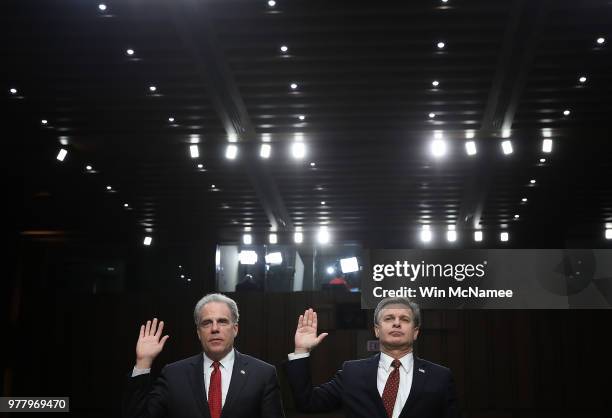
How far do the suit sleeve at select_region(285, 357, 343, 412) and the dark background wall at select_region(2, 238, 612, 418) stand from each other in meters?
10.3

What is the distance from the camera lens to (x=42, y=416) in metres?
13.0

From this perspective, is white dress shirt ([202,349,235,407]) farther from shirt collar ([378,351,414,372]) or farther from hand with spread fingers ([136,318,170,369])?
shirt collar ([378,351,414,372])

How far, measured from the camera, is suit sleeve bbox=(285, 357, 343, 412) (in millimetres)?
3146

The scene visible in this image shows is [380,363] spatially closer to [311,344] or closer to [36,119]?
[311,344]

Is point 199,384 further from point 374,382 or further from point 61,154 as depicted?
point 61,154

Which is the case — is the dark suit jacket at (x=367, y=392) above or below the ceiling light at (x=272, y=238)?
below

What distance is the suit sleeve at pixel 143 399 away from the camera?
297cm

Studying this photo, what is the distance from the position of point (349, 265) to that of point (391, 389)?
11957 millimetres

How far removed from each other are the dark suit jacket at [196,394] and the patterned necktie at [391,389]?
0.43 metres

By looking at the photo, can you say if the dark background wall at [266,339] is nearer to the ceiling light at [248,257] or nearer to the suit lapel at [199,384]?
the ceiling light at [248,257]

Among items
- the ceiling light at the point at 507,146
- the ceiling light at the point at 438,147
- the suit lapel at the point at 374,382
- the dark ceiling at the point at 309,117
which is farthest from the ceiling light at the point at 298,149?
the suit lapel at the point at 374,382

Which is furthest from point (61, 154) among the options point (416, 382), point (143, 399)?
point (416, 382)

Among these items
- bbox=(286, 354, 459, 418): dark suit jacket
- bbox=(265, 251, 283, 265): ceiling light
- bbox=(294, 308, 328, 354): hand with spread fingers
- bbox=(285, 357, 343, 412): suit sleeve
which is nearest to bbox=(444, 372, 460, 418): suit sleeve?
bbox=(286, 354, 459, 418): dark suit jacket

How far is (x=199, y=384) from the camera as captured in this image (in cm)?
302
